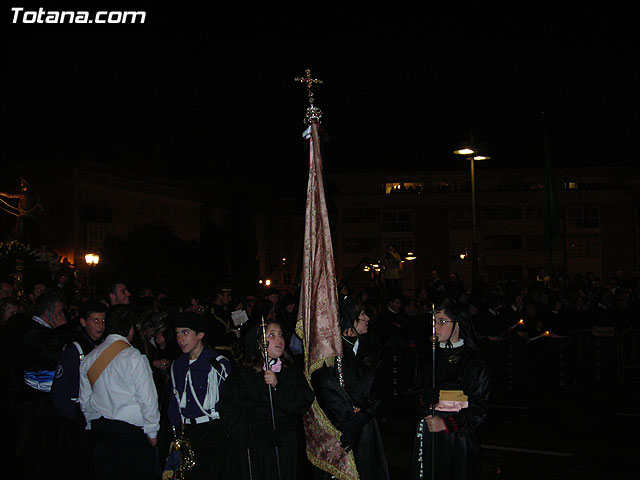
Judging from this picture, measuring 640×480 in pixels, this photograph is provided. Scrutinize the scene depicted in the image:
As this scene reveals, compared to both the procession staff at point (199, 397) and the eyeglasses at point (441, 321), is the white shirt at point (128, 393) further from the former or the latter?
the eyeglasses at point (441, 321)

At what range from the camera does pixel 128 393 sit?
227 inches

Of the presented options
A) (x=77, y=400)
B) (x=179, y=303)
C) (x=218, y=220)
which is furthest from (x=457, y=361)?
(x=218, y=220)

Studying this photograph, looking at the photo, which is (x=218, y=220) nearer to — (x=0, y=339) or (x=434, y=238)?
(x=434, y=238)

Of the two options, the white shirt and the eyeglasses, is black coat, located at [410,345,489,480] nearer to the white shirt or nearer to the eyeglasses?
the eyeglasses

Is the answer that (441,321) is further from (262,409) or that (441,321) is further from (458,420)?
(262,409)

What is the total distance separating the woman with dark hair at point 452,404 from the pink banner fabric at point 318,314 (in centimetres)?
71

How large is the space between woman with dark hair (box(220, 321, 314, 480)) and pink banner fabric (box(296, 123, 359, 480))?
0.39 m

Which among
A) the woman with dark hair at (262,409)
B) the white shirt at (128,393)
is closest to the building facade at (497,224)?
the woman with dark hair at (262,409)

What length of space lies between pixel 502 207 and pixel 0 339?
5646cm

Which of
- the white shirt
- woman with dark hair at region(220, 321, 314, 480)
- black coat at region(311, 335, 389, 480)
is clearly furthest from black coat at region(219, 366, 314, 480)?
the white shirt

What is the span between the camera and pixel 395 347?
1307cm

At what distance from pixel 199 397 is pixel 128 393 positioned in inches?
23.0

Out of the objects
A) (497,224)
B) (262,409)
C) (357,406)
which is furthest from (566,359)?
(497,224)

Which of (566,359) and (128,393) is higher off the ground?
(128,393)
